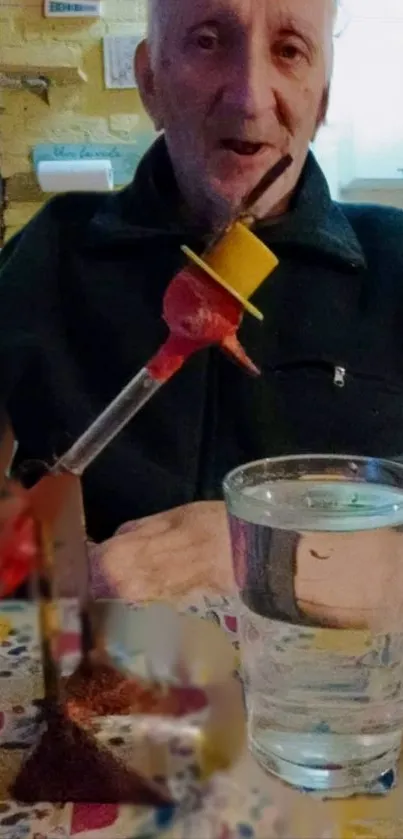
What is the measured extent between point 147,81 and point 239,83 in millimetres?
96

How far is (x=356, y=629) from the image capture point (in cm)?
34

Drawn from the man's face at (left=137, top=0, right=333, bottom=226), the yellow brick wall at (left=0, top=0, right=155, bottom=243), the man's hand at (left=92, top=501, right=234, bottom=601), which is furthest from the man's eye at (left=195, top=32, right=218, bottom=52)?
the man's hand at (left=92, top=501, right=234, bottom=601)

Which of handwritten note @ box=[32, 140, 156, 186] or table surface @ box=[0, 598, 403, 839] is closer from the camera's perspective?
table surface @ box=[0, 598, 403, 839]

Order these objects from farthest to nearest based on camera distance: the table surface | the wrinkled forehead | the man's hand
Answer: the wrinkled forehead
the man's hand
the table surface

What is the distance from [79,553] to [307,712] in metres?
0.09

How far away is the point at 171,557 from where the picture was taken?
546 mm

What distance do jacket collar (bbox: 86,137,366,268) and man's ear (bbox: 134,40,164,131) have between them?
0.06ft

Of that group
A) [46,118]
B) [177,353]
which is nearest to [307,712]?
[177,353]

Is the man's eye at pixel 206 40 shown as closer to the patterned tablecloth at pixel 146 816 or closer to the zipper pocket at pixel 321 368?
the zipper pocket at pixel 321 368

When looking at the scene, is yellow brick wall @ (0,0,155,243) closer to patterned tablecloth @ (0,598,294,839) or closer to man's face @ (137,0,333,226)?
man's face @ (137,0,333,226)

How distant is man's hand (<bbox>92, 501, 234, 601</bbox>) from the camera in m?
0.51

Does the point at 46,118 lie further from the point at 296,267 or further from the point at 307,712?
the point at 307,712


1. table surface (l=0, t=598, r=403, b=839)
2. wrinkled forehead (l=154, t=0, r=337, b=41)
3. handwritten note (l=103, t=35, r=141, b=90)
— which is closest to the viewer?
table surface (l=0, t=598, r=403, b=839)

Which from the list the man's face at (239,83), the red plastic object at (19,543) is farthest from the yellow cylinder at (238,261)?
the man's face at (239,83)
